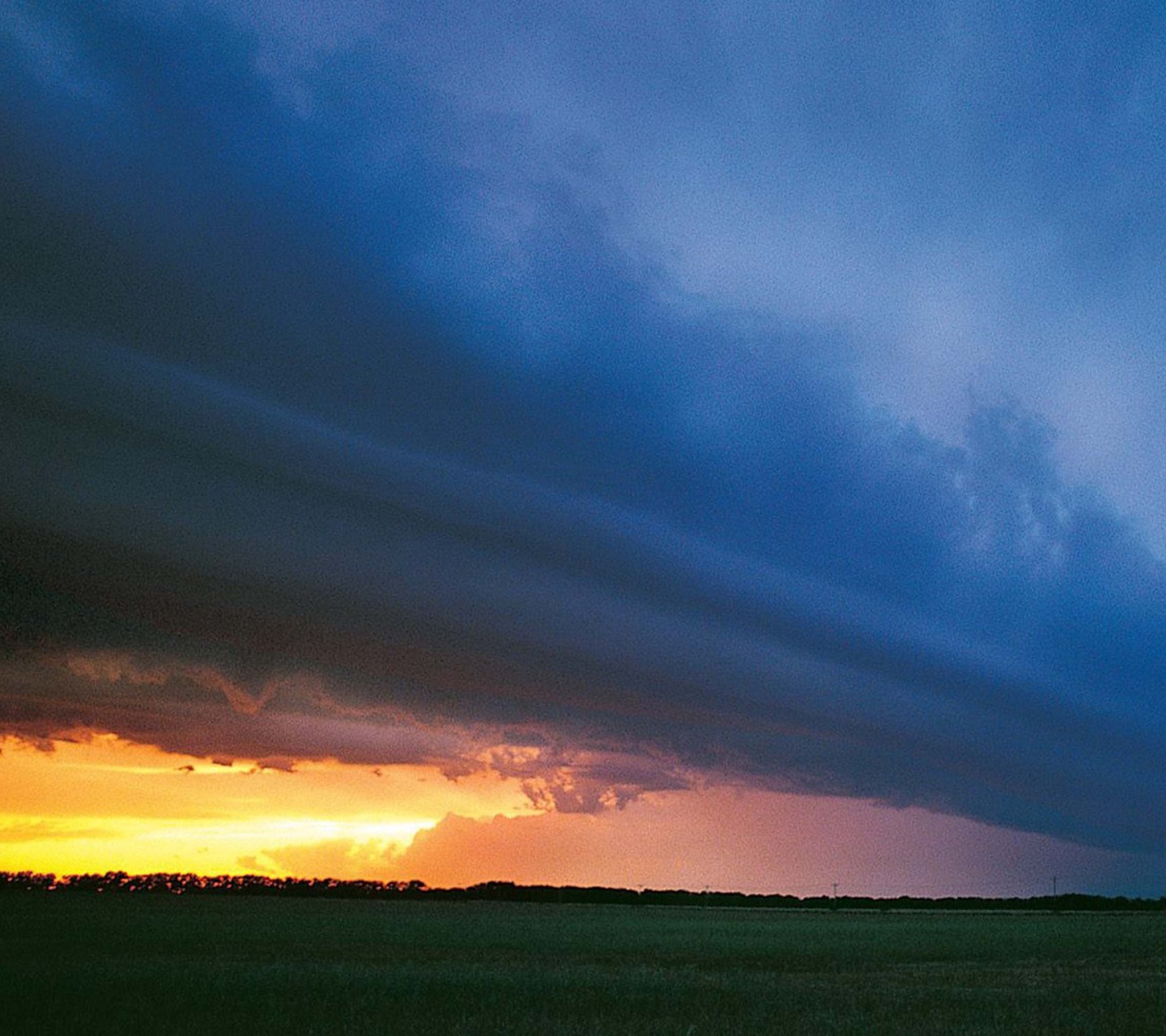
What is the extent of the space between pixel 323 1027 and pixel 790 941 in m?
50.1

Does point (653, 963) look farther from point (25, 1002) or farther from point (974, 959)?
point (25, 1002)

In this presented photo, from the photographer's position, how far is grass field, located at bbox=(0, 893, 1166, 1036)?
2425 cm

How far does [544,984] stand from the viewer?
3309 centimetres

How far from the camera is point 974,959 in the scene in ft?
164

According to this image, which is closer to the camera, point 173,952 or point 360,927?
point 173,952

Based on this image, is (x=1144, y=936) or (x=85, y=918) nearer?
(x=85, y=918)

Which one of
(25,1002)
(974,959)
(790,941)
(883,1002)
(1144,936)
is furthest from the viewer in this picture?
(1144,936)

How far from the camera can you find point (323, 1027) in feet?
75.6

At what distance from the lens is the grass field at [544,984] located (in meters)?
24.2

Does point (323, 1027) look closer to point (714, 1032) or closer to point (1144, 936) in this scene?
point (714, 1032)

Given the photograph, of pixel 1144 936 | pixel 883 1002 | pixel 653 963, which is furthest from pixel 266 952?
pixel 1144 936

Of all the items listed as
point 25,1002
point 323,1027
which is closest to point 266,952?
point 25,1002

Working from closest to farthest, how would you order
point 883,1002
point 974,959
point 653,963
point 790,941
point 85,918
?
point 883,1002, point 653,963, point 974,959, point 790,941, point 85,918

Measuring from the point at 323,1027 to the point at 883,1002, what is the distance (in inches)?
632
